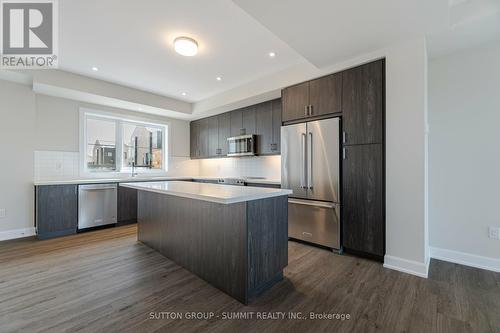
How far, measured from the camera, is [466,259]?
2615 millimetres

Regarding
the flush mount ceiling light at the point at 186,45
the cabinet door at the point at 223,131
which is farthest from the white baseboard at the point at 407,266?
the cabinet door at the point at 223,131

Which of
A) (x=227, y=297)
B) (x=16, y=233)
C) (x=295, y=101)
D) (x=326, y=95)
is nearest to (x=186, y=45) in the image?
(x=295, y=101)

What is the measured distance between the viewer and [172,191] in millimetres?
2217

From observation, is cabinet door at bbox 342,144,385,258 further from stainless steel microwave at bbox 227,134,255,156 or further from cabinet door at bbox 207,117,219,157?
cabinet door at bbox 207,117,219,157

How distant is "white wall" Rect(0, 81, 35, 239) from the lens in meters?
3.49

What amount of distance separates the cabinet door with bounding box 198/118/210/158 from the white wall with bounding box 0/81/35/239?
3.16 meters

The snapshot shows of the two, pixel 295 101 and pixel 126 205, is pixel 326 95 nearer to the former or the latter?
pixel 295 101

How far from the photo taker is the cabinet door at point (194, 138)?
592 centimetres

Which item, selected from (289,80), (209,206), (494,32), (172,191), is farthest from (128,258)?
(494,32)

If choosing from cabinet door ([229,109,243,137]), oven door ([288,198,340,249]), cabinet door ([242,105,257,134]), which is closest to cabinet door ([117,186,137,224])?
cabinet door ([229,109,243,137])

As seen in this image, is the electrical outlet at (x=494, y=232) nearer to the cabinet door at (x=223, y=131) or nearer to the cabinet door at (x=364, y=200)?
the cabinet door at (x=364, y=200)

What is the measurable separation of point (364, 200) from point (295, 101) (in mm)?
1734

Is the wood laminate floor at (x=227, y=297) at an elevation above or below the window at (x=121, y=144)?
below

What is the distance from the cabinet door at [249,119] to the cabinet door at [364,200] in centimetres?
217
